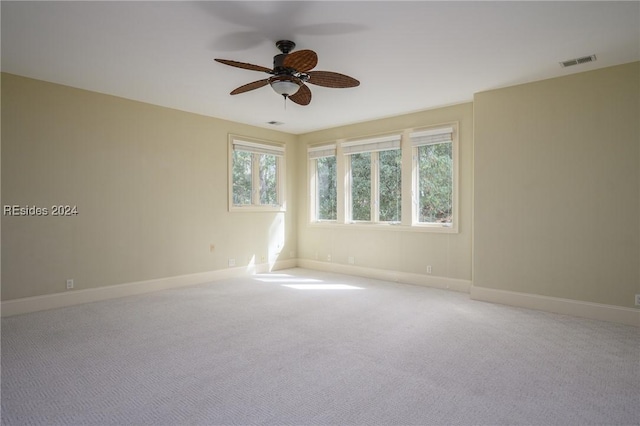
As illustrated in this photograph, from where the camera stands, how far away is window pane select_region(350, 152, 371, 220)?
6.27m

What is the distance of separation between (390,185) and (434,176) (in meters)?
0.78

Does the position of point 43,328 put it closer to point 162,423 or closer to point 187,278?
point 187,278

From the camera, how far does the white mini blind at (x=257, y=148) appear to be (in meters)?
6.20

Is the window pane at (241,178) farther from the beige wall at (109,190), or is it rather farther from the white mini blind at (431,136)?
the white mini blind at (431,136)

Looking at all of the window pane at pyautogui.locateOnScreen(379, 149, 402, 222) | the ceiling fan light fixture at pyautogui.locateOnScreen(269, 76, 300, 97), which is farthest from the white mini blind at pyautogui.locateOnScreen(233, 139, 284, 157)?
→ the ceiling fan light fixture at pyautogui.locateOnScreen(269, 76, 300, 97)

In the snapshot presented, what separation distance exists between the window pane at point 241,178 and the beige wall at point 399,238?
47.0 inches

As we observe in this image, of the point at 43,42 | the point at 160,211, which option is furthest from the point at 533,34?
the point at 160,211

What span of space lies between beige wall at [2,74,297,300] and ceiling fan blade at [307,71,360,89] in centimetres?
307

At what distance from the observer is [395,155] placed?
19.3 ft

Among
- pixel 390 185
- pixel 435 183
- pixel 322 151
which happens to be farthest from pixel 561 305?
pixel 322 151

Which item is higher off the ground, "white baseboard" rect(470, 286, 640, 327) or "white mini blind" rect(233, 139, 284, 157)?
"white mini blind" rect(233, 139, 284, 157)

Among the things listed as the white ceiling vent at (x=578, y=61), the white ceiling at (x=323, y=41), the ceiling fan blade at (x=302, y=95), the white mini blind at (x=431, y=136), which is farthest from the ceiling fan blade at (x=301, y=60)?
the white mini blind at (x=431, y=136)

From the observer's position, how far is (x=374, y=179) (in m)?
6.16

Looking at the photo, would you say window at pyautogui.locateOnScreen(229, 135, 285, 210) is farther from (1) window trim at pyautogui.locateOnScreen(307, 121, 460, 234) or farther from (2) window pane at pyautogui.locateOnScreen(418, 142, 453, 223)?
(2) window pane at pyautogui.locateOnScreen(418, 142, 453, 223)
